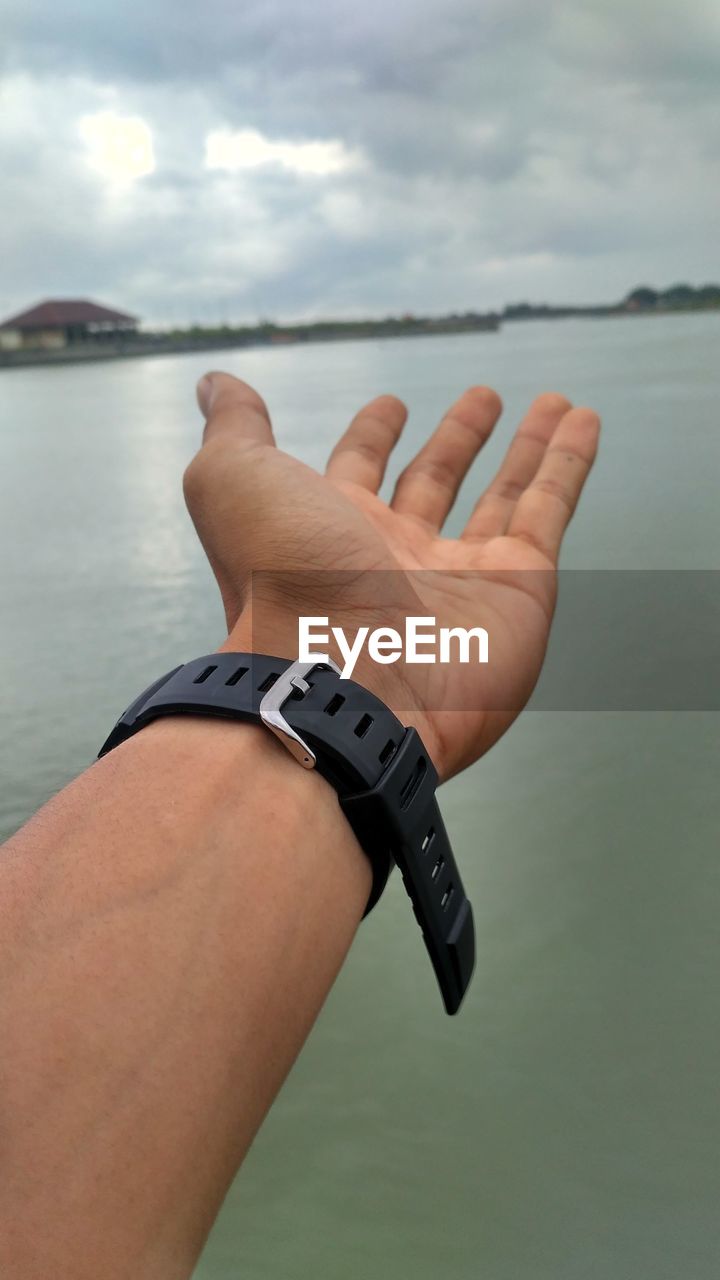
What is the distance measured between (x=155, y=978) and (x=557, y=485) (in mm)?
699

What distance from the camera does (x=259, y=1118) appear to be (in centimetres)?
45

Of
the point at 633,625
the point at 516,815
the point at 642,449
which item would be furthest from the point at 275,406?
the point at 516,815

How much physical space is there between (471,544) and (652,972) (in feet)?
1.46

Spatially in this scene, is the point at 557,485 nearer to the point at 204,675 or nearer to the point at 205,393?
the point at 205,393

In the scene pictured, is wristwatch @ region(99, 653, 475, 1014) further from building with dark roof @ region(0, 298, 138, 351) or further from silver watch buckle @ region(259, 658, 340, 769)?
building with dark roof @ region(0, 298, 138, 351)

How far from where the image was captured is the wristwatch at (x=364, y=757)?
1.76 feet

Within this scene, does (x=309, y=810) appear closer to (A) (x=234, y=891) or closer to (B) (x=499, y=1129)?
(A) (x=234, y=891)

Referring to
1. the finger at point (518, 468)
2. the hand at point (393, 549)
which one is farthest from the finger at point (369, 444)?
the finger at point (518, 468)

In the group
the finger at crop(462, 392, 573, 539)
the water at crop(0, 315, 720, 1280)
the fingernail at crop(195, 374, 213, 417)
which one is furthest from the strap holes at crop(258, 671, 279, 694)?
the finger at crop(462, 392, 573, 539)

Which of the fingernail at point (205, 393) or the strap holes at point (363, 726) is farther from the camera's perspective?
the fingernail at point (205, 393)

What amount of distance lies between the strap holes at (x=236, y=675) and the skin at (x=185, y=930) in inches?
1.3

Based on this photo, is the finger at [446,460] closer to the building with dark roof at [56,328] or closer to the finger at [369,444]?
the finger at [369,444]

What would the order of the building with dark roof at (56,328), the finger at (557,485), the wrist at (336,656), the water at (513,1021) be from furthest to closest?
the building with dark roof at (56,328) → the finger at (557,485) → the wrist at (336,656) → the water at (513,1021)

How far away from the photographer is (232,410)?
0.84m
